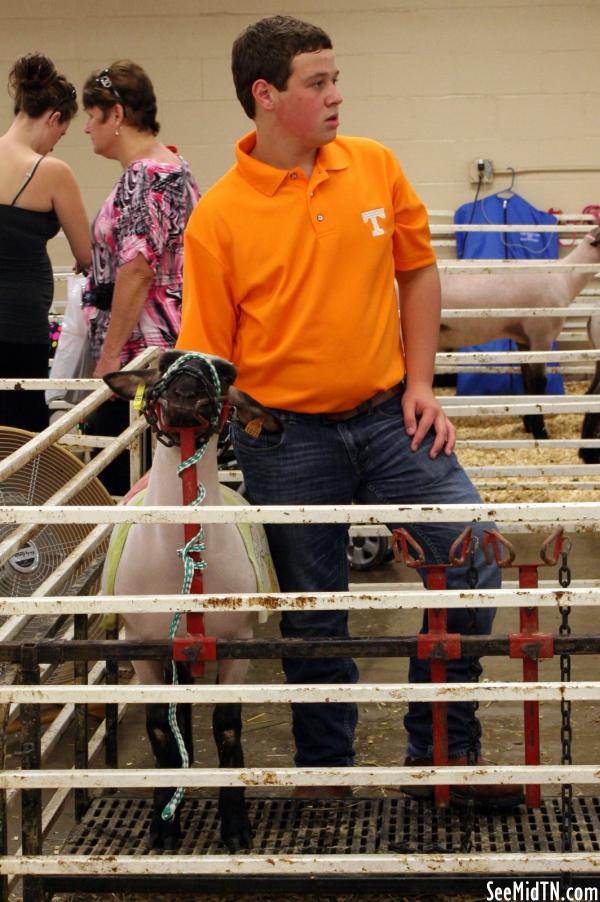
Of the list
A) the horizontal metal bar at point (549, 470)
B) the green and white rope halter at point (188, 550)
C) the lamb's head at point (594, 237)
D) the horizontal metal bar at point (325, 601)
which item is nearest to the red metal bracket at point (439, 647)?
the horizontal metal bar at point (325, 601)

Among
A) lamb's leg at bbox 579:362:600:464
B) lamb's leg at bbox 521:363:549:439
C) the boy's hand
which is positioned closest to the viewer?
the boy's hand

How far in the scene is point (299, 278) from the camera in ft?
9.09

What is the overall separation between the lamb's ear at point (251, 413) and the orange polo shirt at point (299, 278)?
0.09 meters

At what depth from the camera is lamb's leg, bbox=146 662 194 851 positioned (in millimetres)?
2830

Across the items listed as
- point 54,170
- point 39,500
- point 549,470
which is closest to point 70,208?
point 54,170

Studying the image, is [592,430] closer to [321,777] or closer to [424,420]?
[424,420]

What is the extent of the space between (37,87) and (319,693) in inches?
107

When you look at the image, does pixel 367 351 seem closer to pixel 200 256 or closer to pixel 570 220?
pixel 200 256

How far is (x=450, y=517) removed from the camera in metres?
2.28

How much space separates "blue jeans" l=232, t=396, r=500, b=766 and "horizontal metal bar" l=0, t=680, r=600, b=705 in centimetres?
47

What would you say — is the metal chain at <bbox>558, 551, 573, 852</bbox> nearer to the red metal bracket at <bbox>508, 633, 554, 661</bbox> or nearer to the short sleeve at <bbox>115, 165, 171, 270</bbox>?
the red metal bracket at <bbox>508, 633, 554, 661</bbox>

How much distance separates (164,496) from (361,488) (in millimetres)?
515

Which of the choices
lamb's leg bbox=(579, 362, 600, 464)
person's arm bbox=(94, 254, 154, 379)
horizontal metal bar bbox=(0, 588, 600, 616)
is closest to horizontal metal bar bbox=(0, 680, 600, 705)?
horizontal metal bar bbox=(0, 588, 600, 616)

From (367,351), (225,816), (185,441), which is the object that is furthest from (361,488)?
(225,816)
